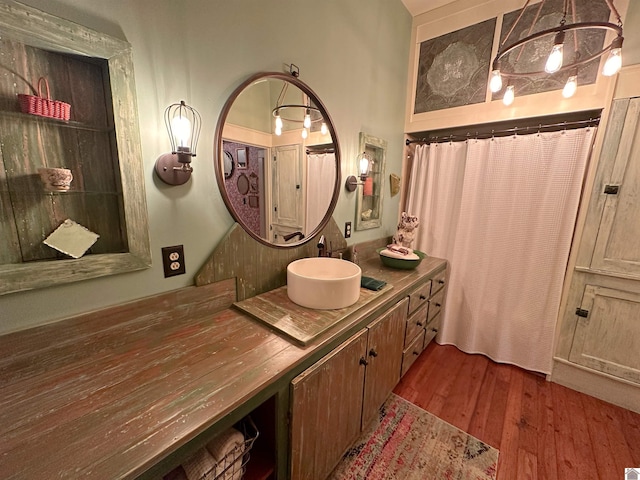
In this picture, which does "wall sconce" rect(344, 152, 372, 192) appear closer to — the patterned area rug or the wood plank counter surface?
the wood plank counter surface

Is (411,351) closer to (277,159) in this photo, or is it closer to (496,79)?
(277,159)

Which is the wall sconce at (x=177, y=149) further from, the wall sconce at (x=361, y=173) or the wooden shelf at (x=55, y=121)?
the wall sconce at (x=361, y=173)

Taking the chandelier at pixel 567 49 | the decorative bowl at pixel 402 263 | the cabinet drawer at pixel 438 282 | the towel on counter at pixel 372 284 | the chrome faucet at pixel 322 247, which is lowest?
the cabinet drawer at pixel 438 282

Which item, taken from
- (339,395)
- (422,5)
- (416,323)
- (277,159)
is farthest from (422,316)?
(422,5)

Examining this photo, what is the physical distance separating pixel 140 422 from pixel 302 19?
5.77 ft

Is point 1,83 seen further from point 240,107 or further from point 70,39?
point 240,107

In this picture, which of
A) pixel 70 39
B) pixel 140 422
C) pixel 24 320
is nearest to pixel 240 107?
pixel 70 39

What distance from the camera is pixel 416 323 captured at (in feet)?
5.76

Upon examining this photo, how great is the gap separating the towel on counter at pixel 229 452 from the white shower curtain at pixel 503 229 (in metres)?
2.03

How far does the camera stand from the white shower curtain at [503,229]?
69.2 inches

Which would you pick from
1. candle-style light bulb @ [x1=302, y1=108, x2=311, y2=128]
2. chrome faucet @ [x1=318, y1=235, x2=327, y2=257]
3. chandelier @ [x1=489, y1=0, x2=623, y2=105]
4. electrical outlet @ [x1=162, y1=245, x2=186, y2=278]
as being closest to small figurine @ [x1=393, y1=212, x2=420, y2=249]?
chrome faucet @ [x1=318, y1=235, x2=327, y2=257]

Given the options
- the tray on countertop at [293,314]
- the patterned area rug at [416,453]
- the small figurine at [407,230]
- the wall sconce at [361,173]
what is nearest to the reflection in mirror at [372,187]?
the wall sconce at [361,173]

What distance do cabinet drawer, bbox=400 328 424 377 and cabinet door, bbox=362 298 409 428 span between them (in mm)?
93

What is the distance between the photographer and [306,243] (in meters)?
1.53
